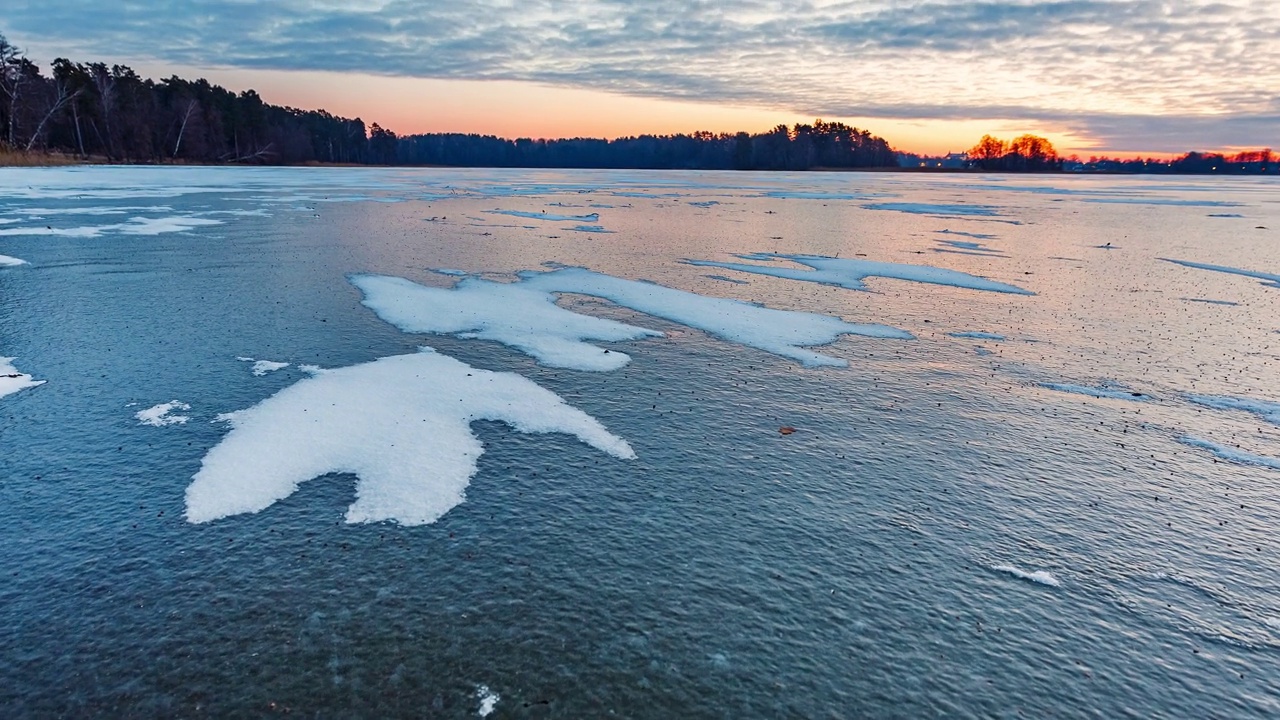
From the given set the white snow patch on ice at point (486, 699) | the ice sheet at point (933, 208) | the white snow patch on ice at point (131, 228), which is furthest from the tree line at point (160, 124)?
the white snow patch on ice at point (486, 699)

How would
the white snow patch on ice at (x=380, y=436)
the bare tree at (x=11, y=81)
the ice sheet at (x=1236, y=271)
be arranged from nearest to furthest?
the white snow patch on ice at (x=380, y=436)
the ice sheet at (x=1236, y=271)
the bare tree at (x=11, y=81)

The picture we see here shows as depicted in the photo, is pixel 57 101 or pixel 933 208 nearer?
pixel 933 208

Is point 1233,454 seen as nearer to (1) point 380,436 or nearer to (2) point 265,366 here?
(1) point 380,436

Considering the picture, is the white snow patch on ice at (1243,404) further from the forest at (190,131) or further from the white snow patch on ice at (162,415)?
the forest at (190,131)


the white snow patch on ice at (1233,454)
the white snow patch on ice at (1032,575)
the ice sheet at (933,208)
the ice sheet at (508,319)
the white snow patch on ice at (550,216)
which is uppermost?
the ice sheet at (933,208)

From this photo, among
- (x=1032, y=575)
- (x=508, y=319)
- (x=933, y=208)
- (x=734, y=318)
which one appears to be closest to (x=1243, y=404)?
(x=1032, y=575)

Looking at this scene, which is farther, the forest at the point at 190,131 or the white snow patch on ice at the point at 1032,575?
the forest at the point at 190,131

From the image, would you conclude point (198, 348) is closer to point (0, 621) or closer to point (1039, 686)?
point (0, 621)
